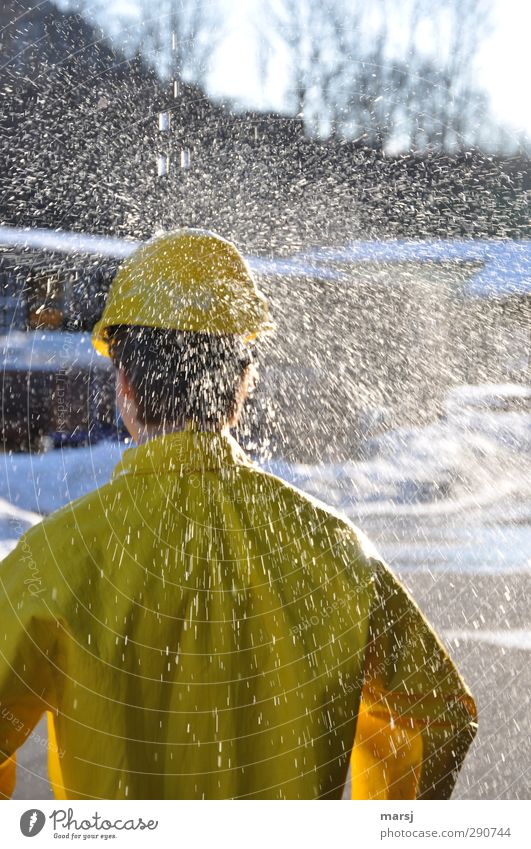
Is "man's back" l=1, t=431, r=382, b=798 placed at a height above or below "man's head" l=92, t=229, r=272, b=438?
below

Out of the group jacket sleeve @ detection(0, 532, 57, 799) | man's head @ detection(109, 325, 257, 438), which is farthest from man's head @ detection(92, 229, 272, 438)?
jacket sleeve @ detection(0, 532, 57, 799)

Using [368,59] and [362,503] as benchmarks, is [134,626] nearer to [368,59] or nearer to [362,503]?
[368,59]

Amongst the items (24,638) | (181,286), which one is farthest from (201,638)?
(181,286)

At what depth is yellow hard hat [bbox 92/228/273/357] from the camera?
0.53m

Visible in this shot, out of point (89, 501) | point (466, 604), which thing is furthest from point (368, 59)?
point (466, 604)

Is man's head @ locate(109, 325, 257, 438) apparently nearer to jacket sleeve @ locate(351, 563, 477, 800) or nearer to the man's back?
the man's back

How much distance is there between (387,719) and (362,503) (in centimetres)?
195

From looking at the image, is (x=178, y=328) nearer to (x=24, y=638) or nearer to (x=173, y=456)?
(x=173, y=456)

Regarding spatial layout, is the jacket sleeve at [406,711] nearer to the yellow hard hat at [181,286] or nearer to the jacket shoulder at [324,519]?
the jacket shoulder at [324,519]

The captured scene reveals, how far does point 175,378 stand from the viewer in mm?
528

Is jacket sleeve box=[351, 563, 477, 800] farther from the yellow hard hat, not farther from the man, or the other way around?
the yellow hard hat

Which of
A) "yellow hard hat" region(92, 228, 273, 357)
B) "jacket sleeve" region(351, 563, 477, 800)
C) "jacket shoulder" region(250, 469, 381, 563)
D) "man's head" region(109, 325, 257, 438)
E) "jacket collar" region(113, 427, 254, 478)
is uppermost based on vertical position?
"yellow hard hat" region(92, 228, 273, 357)

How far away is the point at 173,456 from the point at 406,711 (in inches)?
9.7

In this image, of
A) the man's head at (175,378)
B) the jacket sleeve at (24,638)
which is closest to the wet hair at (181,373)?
the man's head at (175,378)
